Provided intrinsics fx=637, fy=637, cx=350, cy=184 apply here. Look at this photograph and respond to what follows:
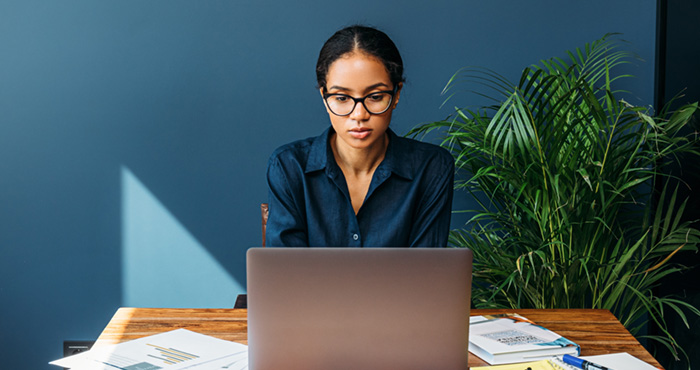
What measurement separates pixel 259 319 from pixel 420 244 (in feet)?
2.59

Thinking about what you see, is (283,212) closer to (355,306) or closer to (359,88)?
(359,88)

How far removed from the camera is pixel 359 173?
1.84 m

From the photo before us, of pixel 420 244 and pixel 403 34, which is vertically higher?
pixel 403 34

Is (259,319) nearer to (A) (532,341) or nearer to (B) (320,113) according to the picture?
(A) (532,341)

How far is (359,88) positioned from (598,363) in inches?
34.0

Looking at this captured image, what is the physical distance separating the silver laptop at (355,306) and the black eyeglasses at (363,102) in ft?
2.32

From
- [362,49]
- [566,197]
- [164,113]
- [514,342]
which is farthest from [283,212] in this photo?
[164,113]

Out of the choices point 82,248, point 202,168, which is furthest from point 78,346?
point 202,168

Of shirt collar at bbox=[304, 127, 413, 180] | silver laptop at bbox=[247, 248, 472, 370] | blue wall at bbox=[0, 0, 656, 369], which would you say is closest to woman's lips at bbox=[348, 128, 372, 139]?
shirt collar at bbox=[304, 127, 413, 180]

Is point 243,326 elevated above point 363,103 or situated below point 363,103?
below

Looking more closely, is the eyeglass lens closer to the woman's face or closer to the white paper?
the woman's face

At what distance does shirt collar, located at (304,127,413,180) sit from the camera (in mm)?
1775

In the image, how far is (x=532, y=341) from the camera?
1327 millimetres

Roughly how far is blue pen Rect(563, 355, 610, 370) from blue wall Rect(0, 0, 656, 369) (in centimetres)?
183
